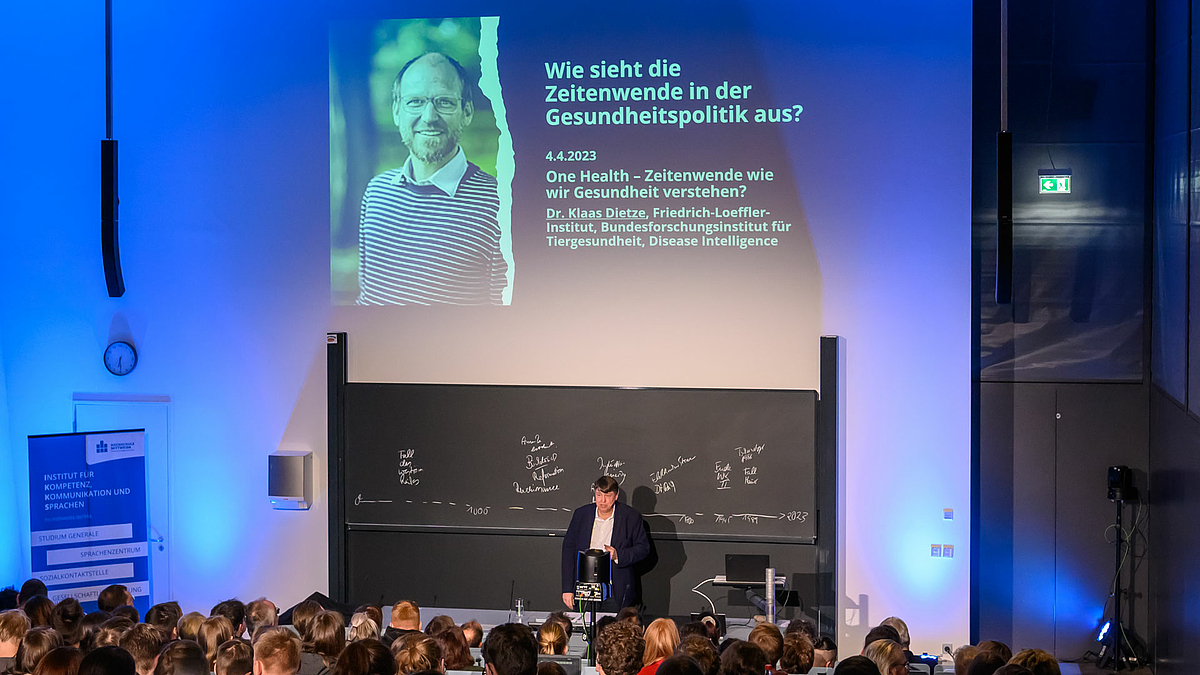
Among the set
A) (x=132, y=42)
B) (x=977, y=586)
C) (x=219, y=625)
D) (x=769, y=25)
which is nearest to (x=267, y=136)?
(x=132, y=42)

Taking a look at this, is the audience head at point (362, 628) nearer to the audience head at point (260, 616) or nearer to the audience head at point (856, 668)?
the audience head at point (260, 616)

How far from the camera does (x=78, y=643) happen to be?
16.7 feet

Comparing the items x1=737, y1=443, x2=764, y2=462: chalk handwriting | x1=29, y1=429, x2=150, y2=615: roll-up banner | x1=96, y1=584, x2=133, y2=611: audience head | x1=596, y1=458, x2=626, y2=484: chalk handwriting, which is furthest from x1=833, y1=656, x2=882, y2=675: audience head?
x1=29, y1=429, x2=150, y2=615: roll-up banner

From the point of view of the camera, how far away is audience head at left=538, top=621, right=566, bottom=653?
5211mm

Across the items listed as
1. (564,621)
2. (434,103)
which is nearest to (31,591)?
(564,621)

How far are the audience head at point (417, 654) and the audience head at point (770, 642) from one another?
4.37 feet

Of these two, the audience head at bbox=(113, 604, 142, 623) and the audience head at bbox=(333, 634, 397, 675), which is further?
the audience head at bbox=(113, 604, 142, 623)

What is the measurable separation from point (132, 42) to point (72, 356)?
2328mm

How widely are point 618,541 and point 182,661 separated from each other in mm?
3610

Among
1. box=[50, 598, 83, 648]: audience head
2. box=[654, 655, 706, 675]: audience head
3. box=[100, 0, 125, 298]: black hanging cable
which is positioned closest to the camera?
box=[654, 655, 706, 675]: audience head

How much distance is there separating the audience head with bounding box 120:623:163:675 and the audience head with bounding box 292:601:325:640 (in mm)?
659

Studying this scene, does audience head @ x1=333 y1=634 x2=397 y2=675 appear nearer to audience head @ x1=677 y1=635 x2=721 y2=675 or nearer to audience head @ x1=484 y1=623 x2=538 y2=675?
audience head @ x1=484 y1=623 x2=538 y2=675

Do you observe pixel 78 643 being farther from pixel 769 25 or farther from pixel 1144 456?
pixel 1144 456

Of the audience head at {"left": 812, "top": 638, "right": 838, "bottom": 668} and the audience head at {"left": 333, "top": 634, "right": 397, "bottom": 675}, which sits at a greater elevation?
the audience head at {"left": 333, "top": 634, "right": 397, "bottom": 675}
